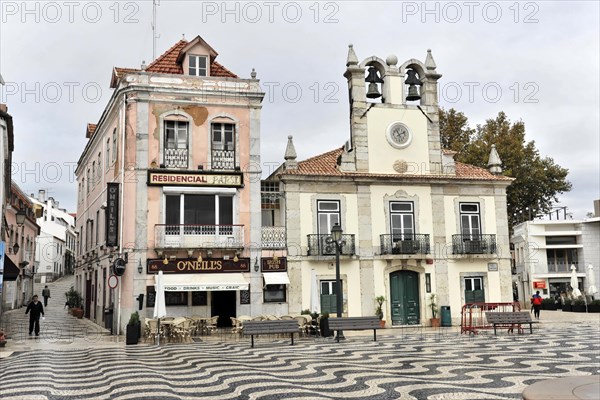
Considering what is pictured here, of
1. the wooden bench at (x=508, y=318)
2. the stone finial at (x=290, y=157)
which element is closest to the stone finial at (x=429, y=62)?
the stone finial at (x=290, y=157)

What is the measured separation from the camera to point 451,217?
25312 millimetres

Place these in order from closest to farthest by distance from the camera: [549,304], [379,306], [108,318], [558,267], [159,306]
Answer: [159,306] < [108,318] < [379,306] < [549,304] < [558,267]

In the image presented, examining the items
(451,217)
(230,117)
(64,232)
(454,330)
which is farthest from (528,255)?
(64,232)

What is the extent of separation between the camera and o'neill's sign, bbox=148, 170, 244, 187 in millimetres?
21688

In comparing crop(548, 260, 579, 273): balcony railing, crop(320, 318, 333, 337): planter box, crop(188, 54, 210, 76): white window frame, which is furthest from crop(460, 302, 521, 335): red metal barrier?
crop(548, 260, 579, 273): balcony railing

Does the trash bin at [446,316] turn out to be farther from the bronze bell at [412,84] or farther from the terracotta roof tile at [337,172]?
the bronze bell at [412,84]

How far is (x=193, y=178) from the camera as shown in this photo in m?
22.0

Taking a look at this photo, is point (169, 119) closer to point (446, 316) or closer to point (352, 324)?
point (352, 324)

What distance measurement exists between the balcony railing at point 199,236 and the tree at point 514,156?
17830mm

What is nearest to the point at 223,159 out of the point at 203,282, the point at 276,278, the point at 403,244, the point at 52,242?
the point at 203,282

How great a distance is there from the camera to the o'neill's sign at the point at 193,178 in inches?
854

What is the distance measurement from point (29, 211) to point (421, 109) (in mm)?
26485

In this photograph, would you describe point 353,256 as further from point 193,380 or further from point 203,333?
point 193,380

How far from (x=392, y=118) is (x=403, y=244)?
201 inches
